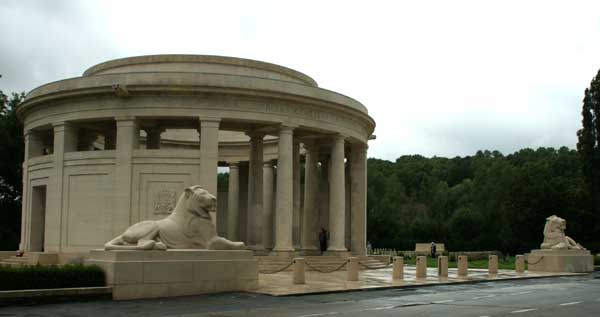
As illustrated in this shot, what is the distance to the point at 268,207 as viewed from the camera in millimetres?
50250

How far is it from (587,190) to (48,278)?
68.0m

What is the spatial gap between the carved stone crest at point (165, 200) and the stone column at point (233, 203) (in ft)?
52.0

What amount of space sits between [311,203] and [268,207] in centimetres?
318

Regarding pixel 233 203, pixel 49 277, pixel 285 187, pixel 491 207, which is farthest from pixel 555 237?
pixel 491 207

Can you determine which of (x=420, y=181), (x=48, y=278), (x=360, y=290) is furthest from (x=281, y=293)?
(x=420, y=181)

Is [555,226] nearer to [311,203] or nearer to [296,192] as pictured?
[311,203]

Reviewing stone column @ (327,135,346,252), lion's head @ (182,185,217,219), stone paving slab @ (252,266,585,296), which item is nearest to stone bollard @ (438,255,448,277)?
stone paving slab @ (252,266,585,296)

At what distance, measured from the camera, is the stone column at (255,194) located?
147 feet

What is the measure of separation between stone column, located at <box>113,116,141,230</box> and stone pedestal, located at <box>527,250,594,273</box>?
26349 mm

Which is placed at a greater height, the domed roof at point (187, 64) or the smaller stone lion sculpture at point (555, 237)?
the domed roof at point (187, 64)

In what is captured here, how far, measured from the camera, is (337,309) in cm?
1980

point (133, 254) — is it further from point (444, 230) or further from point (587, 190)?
point (444, 230)

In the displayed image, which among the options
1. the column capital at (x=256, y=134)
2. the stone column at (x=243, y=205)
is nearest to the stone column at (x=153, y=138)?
the column capital at (x=256, y=134)

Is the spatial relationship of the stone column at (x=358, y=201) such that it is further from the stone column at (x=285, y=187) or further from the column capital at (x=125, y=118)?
the column capital at (x=125, y=118)
